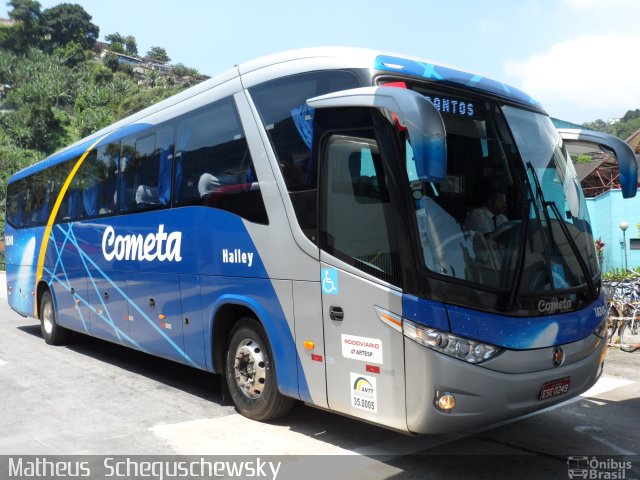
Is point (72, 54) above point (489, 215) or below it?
above

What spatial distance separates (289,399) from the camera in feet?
19.8

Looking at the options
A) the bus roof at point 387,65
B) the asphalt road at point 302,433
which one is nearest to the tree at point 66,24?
the asphalt road at point 302,433

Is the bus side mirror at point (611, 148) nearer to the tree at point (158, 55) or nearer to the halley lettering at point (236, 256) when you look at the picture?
the halley lettering at point (236, 256)

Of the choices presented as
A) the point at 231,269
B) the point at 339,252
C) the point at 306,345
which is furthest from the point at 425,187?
the point at 231,269

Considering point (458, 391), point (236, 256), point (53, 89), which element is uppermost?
point (53, 89)

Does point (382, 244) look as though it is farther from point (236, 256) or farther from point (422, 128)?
point (236, 256)

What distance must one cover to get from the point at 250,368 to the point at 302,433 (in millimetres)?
847

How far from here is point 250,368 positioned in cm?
630

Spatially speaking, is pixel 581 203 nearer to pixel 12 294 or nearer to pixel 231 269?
pixel 231 269

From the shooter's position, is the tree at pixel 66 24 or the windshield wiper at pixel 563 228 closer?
the windshield wiper at pixel 563 228

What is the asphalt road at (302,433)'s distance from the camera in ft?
16.8

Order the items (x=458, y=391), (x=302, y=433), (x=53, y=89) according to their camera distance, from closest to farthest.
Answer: (x=458, y=391)
(x=302, y=433)
(x=53, y=89)

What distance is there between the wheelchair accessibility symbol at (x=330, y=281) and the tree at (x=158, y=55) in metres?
191

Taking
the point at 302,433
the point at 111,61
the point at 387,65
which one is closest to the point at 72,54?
the point at 111,61
